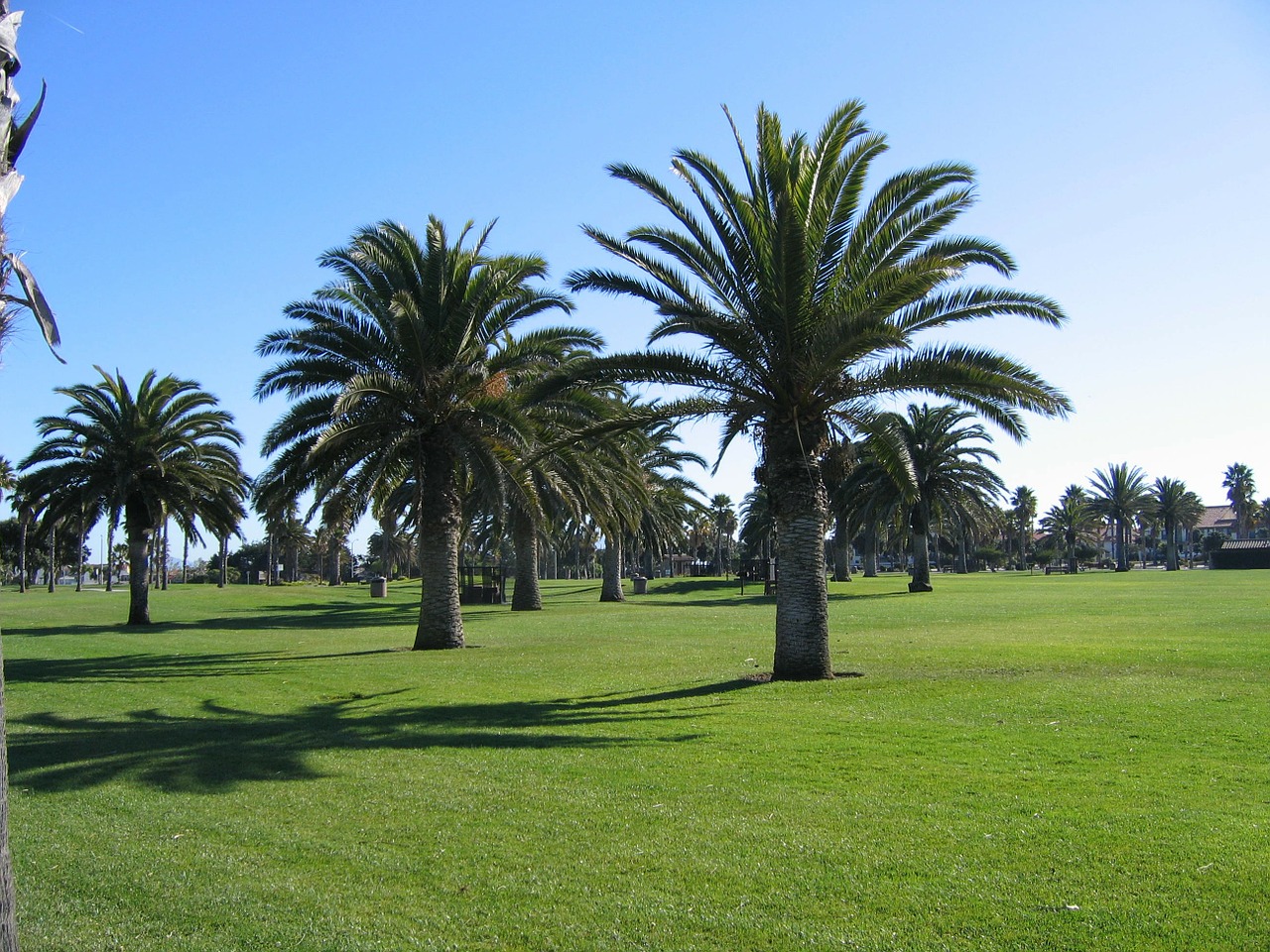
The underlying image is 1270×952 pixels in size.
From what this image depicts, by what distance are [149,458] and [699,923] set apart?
96.2 ft

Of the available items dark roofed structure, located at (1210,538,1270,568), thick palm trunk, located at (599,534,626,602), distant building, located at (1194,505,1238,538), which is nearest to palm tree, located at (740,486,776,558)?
thick palm trunk, located at (599,534,626,602)

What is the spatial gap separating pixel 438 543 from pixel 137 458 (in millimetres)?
13229

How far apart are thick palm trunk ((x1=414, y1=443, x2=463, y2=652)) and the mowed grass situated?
15.4 feet

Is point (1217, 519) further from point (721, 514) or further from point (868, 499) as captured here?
point (868, 499)

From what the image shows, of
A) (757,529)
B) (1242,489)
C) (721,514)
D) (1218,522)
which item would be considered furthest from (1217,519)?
(757,529)

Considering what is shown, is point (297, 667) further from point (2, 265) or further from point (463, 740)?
point (2, 265)

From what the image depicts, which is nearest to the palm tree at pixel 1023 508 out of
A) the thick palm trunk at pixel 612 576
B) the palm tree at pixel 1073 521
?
the palm tree at pixel 1073 521

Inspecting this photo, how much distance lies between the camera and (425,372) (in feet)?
71.4

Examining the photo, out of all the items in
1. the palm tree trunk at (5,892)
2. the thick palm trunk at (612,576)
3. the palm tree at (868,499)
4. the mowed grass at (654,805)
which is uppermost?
the palm tree at (868,499)

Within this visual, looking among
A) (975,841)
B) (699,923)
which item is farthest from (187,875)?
(975,841)

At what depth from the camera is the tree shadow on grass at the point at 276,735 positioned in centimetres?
943

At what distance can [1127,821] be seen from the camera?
7160 millimetres

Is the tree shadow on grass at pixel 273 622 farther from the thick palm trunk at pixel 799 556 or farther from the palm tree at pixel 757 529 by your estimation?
the palm tree at pixel 757 529

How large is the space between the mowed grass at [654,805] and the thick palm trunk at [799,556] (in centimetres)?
87
